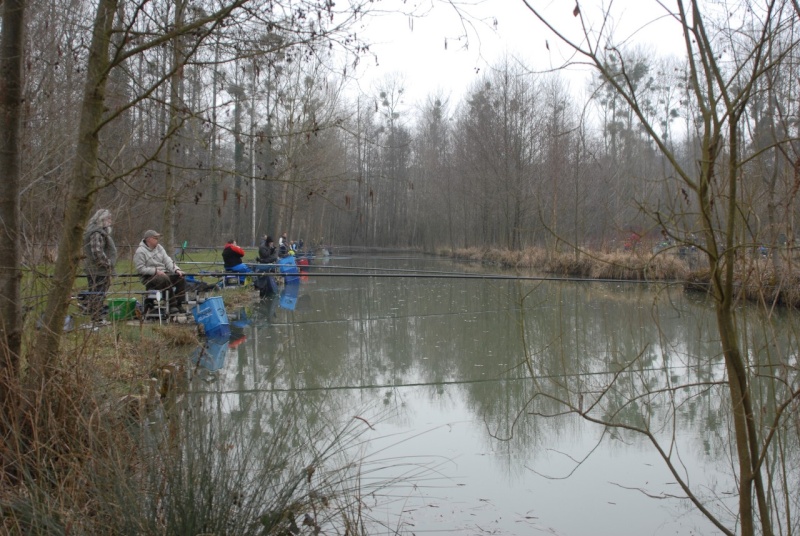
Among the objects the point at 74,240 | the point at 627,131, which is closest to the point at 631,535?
the point at 74,240

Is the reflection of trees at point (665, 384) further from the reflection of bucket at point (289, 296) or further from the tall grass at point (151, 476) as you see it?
the reflection of bucket at point (289, 296)

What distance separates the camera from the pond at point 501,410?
3.62 meters

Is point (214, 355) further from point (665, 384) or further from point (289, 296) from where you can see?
point (289, 296)

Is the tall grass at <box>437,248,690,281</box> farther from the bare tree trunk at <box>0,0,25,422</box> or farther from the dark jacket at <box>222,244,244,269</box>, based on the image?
the bare tree trunk at <box>0,0,25,422</box>

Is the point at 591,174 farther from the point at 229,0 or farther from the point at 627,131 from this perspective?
the point at 229,0

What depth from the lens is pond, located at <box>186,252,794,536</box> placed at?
142 inches

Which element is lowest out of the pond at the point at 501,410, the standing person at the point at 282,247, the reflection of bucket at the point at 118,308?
the pond at the point at 501,410

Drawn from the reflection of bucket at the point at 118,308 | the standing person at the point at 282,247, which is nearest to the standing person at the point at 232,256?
the reflection of bucket at the point at 118,308

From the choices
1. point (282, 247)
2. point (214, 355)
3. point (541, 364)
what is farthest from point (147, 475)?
point (282, 247)

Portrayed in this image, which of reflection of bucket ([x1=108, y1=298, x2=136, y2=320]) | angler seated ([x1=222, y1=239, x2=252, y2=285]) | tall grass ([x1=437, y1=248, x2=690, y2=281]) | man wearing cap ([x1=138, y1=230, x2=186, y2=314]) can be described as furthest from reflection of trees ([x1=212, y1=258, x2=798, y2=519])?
angler seated ([x1=222, y1=239, x2=252, y2=285])

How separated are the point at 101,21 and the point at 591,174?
24.0 meters

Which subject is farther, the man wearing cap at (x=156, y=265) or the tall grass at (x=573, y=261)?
the tall grass at (x=573, y=261)

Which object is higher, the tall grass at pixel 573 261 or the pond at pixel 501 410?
the tall grass at pixel 573 261

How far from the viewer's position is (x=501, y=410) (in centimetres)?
593
